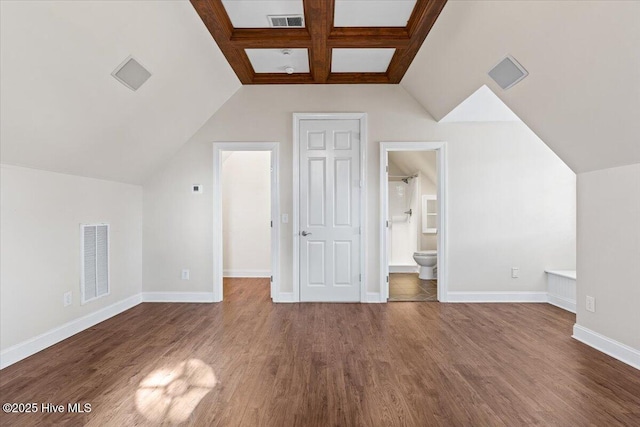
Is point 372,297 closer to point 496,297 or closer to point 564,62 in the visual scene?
point 496,297

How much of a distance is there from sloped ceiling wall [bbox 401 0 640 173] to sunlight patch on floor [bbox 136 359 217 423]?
3242 millimetres

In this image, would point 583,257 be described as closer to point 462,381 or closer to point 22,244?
point 462,381

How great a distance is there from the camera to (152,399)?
2.27 metres

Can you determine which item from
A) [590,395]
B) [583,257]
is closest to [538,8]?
[583,257]

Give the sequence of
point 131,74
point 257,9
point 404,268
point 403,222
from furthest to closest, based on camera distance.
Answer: point 403,222 < point 404,268 < point 257,9 < point 131,74

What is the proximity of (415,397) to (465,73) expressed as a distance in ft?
9.61

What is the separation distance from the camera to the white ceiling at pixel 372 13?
123 inches

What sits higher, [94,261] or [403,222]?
[403,222]

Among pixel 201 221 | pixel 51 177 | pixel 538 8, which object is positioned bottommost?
pixel 201 221

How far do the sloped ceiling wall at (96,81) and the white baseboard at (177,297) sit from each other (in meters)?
1.64

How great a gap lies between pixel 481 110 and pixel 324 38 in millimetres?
2153

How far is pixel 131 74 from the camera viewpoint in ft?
10.0

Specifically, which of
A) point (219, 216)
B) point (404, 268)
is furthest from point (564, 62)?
point (404, 268)

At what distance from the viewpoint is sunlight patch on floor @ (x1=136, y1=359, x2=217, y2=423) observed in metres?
2.11
